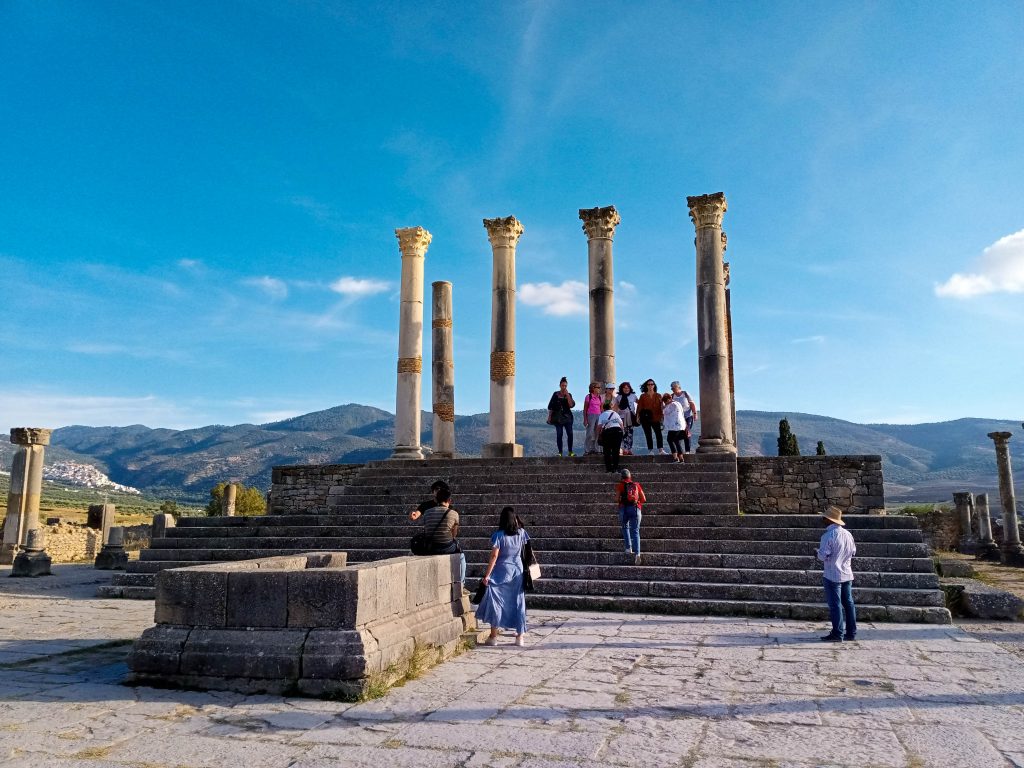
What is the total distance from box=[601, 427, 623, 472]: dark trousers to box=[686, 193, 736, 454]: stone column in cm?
285

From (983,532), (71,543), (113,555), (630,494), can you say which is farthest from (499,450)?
(983,532)

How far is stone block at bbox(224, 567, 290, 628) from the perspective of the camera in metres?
6.45

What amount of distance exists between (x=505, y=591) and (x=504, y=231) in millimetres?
14944

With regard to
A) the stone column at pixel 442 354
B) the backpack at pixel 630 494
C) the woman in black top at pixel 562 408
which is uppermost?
the stone column at pixel 442 354

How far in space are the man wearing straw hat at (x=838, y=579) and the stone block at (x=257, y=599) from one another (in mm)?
6128

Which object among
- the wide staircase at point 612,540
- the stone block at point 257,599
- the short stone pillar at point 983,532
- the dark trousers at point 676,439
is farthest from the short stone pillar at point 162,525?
the short stone pillar at point 983,532

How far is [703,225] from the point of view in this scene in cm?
1936

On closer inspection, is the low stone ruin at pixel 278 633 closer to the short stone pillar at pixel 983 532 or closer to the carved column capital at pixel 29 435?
the carved column capital at pixel 29 435

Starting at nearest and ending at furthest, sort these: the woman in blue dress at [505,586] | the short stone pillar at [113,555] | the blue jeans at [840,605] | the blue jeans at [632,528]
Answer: the woman in blue dress at [505,586], the blue jeans at [840,605], the blue jeans at [632,528], the short stone pillar at [113,555]

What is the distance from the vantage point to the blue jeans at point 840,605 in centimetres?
885

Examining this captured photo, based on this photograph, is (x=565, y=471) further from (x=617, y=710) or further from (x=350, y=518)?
(x=617, y=710)

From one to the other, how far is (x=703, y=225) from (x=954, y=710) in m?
15.1

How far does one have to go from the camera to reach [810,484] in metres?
16.4

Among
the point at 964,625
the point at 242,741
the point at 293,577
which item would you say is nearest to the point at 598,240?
the point at 964,625
